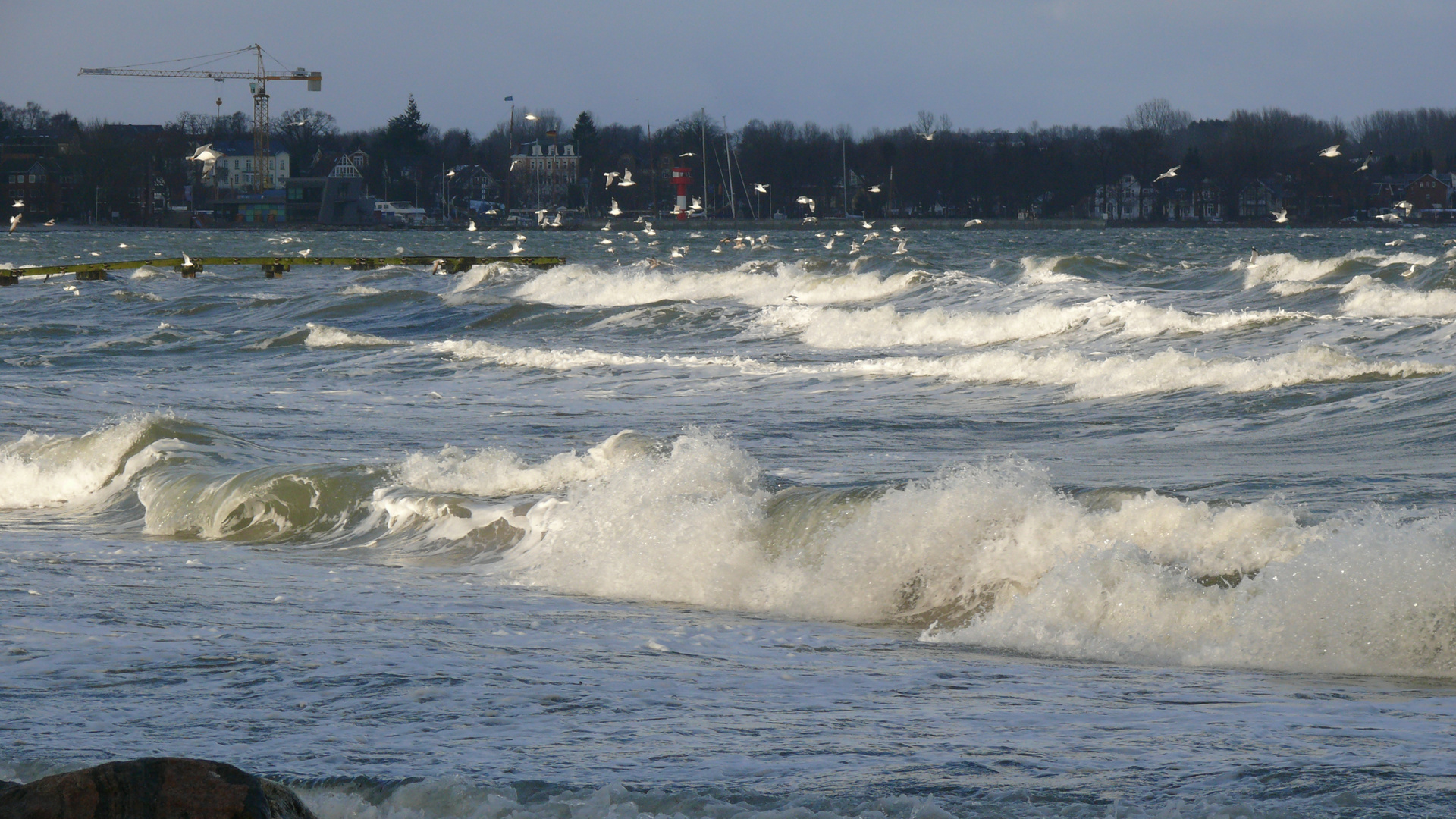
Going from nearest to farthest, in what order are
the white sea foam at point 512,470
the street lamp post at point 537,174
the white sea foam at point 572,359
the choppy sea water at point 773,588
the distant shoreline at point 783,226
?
the choppy sea water at point 773,588 < the white sea foam at point 512,470 < the white sea foam at point 572,359 < the distant shoreline at point 783,226 < the street lamp post at point 537,174

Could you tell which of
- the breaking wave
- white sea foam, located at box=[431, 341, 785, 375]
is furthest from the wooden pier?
white sea foam, located at box=[431, 341, 785, 375]

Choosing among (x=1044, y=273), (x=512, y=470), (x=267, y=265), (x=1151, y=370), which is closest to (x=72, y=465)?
(x=512, y=470)

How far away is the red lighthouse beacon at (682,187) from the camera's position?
156 m

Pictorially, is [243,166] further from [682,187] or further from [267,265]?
[267,265]

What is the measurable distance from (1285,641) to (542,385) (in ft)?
→ 54.6

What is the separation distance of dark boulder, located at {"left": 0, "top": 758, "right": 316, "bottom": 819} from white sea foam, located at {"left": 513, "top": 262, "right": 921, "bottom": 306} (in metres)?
36.8

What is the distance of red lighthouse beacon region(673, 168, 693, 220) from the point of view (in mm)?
155625

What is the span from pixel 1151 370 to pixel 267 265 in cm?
4510

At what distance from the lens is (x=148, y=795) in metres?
3.74

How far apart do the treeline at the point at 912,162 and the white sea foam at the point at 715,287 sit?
94.2 metres

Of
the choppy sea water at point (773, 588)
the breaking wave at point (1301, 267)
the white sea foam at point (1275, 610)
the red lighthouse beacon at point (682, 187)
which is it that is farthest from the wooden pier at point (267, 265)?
the red lighthouse beacon at point (682, 187)

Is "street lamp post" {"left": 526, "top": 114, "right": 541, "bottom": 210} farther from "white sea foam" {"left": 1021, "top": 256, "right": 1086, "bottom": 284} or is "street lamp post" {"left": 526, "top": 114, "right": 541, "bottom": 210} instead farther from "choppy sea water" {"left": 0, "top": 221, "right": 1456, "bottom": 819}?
"choppy sea water" {"left": 0, "top": 221, "right": 1456, "bottom": 819}

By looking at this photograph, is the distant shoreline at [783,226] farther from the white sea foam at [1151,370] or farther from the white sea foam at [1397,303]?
the white sea foam at [1151,370]

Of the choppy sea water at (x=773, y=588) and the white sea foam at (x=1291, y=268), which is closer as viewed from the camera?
the choppy sea water at (x=773, y=588)
